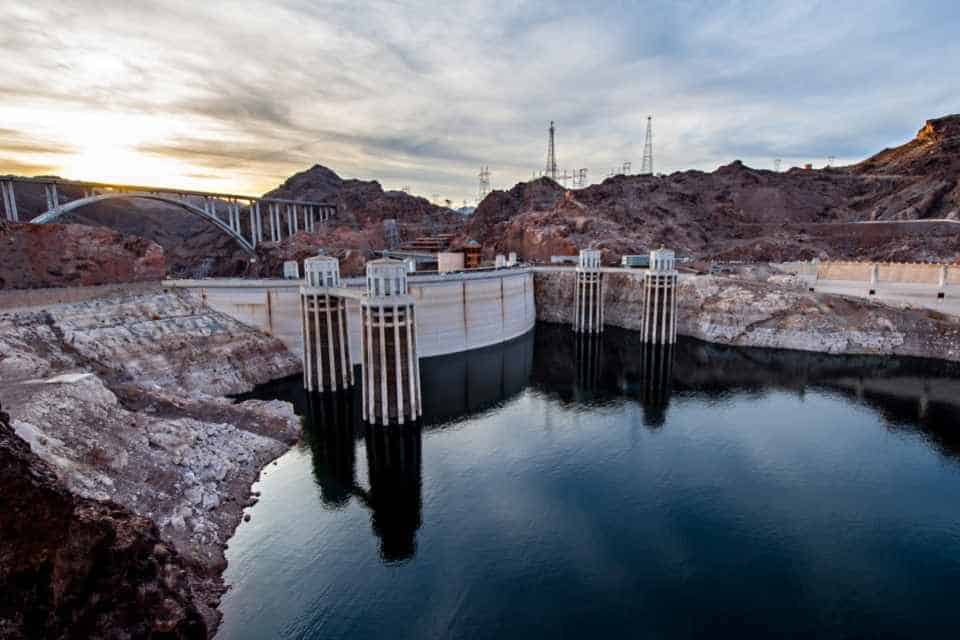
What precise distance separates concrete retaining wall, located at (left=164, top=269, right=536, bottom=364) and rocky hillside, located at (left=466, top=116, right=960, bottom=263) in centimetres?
2333

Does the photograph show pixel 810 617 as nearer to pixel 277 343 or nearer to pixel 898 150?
pixel 277 343

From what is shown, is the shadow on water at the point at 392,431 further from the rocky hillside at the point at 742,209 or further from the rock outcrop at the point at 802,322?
the rocky hillside at the point at 742,209

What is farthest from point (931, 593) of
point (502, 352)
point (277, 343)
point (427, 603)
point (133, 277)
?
point (133, 277)

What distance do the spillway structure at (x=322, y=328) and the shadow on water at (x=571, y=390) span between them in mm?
1564

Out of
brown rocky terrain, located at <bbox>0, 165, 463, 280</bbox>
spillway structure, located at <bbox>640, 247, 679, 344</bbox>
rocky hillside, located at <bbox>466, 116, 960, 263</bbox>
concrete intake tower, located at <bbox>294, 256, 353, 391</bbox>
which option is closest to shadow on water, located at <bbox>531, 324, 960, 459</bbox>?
spillway structure, located at <bbox>640, 247, 679, 344</bbox>

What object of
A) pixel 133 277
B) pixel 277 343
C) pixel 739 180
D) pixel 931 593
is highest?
pixel 739 180

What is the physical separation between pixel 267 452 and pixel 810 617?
28.3 m

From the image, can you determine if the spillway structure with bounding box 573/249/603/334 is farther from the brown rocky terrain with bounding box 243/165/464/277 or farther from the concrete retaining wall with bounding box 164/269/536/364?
the brown rocky terrain with bounding box 243/165/464/277

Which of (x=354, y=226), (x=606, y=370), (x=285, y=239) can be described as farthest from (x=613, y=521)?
(x=354, y=226)

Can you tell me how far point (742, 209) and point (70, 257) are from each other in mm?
114284

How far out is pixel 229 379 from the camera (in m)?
43.8

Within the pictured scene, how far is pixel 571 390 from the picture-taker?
1893 inches

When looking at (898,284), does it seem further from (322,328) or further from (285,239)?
(285,239)

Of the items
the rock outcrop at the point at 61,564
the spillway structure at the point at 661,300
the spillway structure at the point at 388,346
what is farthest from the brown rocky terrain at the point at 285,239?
the rock outcrop at the point at 61,564
